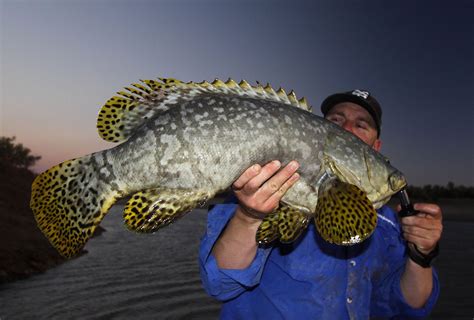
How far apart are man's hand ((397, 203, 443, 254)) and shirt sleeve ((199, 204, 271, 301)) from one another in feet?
5.07

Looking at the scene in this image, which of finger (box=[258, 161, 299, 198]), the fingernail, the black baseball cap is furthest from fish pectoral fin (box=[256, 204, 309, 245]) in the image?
the black baseball cap

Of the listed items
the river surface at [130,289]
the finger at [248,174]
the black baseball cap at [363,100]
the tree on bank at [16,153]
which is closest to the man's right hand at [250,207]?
the finger at [248,174]

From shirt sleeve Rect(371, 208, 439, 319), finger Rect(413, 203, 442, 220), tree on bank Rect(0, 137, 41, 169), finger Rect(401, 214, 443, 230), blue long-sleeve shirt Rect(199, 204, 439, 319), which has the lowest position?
tree on bank Rect(0, 137, 41, 169)

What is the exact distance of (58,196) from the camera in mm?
3053

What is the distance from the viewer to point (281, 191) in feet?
9.89

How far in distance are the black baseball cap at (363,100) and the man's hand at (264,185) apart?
242cm

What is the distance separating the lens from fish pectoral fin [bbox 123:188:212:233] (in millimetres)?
2787

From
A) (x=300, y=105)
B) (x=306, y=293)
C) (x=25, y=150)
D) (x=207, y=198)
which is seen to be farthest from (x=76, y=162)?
(x=25, y=150)

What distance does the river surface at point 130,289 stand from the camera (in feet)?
25.9

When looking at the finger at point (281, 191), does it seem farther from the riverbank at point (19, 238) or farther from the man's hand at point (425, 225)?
the riverbank at point (19, 238)

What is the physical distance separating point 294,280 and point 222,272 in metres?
0.80

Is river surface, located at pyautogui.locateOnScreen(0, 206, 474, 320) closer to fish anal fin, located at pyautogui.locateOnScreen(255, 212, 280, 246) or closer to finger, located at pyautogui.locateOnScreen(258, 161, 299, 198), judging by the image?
fish anal fin, located at pyautogui.locateOnScreen(255, 212, 280, 246)

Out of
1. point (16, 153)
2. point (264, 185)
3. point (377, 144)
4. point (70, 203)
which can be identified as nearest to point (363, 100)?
point (377, 144)

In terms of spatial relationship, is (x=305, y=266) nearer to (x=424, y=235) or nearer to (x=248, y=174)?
(x=424, y=235)
